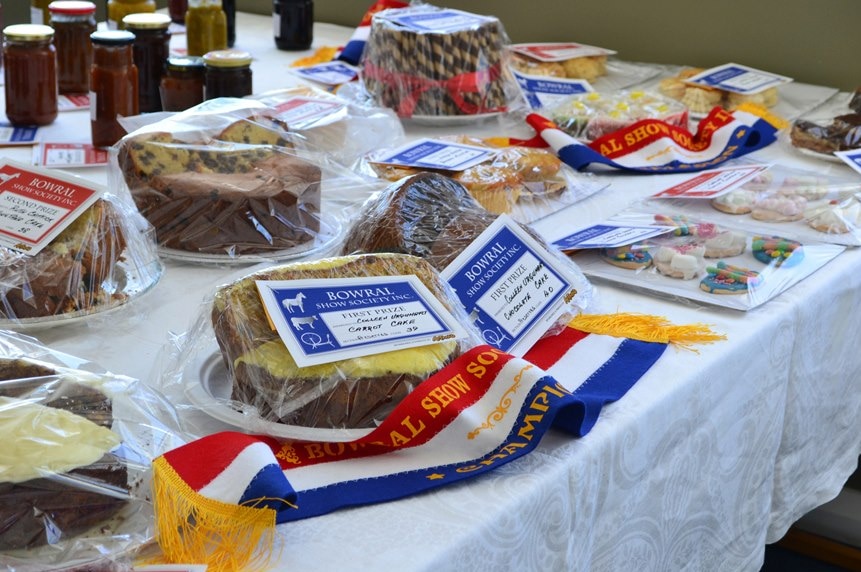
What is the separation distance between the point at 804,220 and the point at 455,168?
47 cm

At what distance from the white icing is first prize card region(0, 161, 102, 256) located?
1.19 feet

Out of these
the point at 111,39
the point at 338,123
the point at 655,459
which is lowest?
the point at 655,459

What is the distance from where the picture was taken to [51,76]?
1630 mm

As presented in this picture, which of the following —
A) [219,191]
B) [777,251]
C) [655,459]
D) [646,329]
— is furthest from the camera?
[777,251]

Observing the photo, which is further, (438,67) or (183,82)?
(438,67)

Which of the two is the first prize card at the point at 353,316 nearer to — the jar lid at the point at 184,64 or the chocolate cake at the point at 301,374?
the chocolate cake at the point at 301,374

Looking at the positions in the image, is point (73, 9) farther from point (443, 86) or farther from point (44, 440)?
point (44, 440)

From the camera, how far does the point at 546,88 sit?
1955 mm

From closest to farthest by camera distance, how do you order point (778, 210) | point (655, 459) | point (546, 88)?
point (655, 459) < point (778, 210) < point (546, 88)

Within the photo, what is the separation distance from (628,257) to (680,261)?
0.20ft

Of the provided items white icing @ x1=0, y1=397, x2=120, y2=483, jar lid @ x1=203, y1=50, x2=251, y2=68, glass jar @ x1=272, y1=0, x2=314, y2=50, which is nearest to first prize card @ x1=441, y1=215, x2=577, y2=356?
white icing @ x1=0, y1=397, x2=120, y2=483

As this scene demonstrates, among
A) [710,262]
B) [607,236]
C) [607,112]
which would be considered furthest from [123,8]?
[710,262]

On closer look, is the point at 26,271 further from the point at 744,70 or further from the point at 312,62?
the point at 744,70

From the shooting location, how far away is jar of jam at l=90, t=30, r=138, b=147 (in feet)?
4.80
